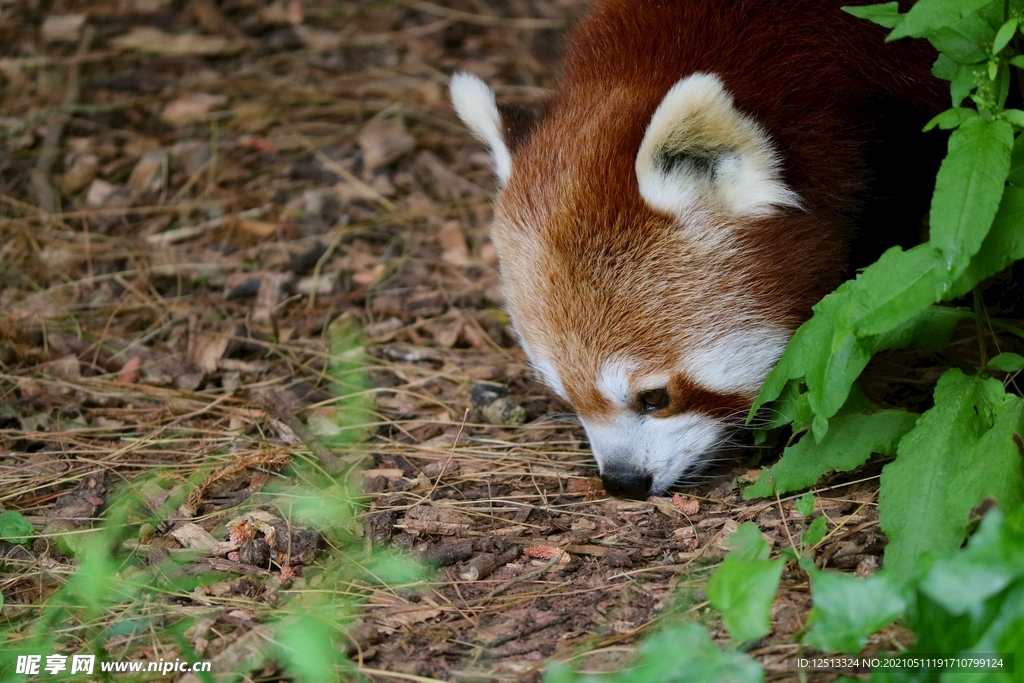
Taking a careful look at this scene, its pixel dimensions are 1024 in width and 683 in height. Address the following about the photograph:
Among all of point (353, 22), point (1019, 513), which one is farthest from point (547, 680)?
point (353, 22)

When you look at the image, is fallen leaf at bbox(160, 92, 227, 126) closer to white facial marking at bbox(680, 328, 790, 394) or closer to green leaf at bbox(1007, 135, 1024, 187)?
white facial marking at bbox(680, 328, 790, 394)

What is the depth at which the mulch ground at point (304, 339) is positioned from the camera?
3090 millimetres

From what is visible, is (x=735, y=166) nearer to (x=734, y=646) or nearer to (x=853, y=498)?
(x=853, y=498)

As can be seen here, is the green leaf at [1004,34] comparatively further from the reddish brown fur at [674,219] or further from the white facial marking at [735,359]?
the white facial marking at [735,359]

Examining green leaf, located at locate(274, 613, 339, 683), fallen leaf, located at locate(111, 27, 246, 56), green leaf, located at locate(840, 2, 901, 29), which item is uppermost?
fallen leaf, located at locate(111, 27, 246, 56)

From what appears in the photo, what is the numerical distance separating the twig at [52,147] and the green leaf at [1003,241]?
15.6 ft

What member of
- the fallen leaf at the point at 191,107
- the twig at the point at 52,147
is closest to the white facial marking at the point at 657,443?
the twig at the point at 52,147

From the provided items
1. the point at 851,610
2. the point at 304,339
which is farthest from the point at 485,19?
the point at 851,610

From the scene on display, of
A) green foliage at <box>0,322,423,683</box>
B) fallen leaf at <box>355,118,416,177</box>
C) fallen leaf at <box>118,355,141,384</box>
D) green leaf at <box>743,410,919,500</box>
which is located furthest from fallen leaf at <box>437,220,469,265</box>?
green leaf at <box>743,410,919,500</box>

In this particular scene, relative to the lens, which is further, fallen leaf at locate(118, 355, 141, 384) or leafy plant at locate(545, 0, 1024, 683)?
fallen leaf at locate(118, 355, 141, 384)

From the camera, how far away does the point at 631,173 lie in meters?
3.34

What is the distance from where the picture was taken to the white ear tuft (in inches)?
148

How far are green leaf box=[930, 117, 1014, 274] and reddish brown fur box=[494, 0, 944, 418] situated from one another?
0.71m

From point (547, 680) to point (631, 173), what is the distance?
168cm
